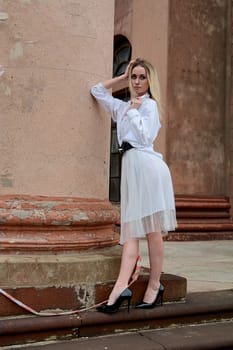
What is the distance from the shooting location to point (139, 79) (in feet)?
9.99

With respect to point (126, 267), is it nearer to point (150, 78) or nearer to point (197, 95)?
point (150, 78)

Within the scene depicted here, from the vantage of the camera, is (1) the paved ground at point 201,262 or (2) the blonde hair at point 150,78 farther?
(1) the paved ground at point 201,262

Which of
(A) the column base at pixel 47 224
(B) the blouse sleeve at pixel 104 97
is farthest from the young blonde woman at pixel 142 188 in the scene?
(A) the column base at pixel 47 224

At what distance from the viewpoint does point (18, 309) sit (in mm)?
2654

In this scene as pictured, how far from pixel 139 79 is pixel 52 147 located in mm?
657

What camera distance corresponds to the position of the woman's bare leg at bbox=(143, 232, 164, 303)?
9.75 feet


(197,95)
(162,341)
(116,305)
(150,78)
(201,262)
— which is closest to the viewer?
(162,341)

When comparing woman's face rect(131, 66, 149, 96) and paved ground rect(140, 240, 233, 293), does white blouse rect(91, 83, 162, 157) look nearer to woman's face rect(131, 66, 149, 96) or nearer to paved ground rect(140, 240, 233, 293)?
woman's face rect(131, 66, 149, 96)

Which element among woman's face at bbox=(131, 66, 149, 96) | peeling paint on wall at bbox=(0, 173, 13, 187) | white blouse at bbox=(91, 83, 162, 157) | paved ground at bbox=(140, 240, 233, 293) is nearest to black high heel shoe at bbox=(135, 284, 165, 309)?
paved ground at bbox=(140, 240, 233, 293)

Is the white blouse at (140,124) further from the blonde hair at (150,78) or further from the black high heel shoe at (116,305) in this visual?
the black high heel shoe at (116,305)

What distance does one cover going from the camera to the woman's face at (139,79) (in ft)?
9.95

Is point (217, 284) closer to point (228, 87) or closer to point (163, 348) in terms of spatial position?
point (163, 348)

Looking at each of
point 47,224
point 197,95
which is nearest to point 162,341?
point 47,224

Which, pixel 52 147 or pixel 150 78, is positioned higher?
pixel 150 78
